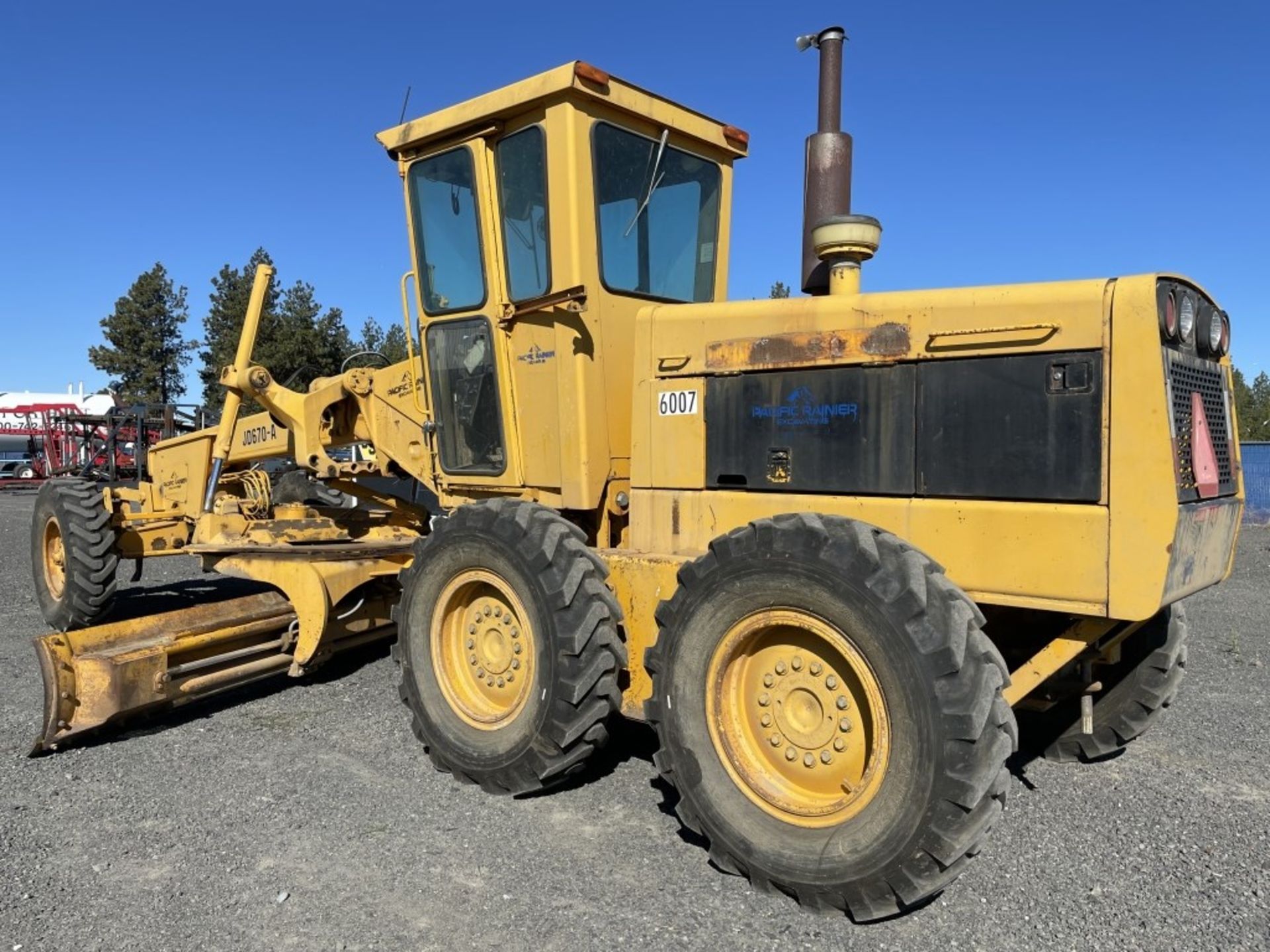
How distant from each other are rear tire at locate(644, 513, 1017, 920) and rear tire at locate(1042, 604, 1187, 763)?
4.61 ft

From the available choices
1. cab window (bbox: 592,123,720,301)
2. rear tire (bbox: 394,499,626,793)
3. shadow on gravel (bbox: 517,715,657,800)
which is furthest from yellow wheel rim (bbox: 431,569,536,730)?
cab window (bbox: 592,123,720,301)

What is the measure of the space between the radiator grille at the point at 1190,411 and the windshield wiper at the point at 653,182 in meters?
2.31

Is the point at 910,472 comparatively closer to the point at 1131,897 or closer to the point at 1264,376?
the point at 1131,897

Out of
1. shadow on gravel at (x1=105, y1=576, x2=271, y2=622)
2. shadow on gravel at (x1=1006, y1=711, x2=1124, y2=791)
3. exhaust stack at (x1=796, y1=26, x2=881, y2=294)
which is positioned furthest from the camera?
shadow on gravel at (x1=105, y1=576, x2=271, y2=622)

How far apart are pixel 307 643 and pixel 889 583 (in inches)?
139

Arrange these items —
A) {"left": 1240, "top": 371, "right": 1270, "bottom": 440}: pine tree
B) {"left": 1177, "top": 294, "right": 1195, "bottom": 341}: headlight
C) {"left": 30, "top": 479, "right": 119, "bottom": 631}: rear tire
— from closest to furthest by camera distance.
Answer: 1. {"left": 1177, "top": 294, "right": 1195, "bottom": 341}: headlight
2. {"left": 30, "top": 479, "right": 119, "bottom": 631}: rear tire
3. {"left": 1240, "top": 371, "right": 1270, "bottom": 440}: pine tree

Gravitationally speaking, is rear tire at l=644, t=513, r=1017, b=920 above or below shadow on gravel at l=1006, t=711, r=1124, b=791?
above

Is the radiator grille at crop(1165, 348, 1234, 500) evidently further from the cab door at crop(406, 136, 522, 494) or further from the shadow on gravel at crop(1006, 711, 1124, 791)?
the cab door at crop(406, 136, 522, 494)

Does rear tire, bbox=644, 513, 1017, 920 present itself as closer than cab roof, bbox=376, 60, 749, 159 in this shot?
Yes

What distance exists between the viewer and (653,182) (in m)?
4.46

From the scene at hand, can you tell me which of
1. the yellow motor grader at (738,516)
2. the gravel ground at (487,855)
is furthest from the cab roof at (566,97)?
the gravel ground at (487,855)

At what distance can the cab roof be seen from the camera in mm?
4188

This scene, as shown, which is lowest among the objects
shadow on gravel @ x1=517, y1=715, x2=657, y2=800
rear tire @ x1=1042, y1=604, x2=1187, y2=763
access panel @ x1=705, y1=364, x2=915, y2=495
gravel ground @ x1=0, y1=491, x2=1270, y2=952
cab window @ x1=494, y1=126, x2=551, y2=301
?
gravel ground @ x1=0, y1=491, x2=1270, y2=952

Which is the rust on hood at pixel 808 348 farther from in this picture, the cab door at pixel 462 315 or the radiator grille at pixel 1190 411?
the cab door at pixel 462 315
